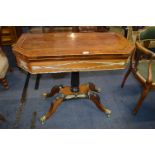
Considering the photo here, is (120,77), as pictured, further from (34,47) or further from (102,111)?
(34,47)

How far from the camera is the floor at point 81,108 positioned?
5.62 feet

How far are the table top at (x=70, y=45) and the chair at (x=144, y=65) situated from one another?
0.72 feet

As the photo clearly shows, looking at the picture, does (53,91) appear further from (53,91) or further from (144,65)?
(144,65)

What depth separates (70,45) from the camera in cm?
142

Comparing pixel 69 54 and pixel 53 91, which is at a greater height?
pixel 69 54

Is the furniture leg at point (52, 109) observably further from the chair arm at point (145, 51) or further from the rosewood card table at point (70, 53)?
the chair arm at point (145, 51)

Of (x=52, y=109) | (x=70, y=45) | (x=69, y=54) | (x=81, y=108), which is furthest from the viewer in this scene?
(x=81, y=108)

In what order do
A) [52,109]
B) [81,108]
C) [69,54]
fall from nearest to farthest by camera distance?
[69,54], [52,109], [81,108]

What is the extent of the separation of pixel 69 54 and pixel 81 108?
2.74 feet

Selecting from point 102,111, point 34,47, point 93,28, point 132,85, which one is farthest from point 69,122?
point 93,28

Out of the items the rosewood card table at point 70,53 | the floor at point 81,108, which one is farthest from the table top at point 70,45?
the floor at point 81,108

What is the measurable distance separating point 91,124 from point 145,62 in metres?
0.89

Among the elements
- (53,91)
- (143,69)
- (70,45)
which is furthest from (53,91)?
(143,69)

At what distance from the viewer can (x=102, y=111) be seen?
1834mm
